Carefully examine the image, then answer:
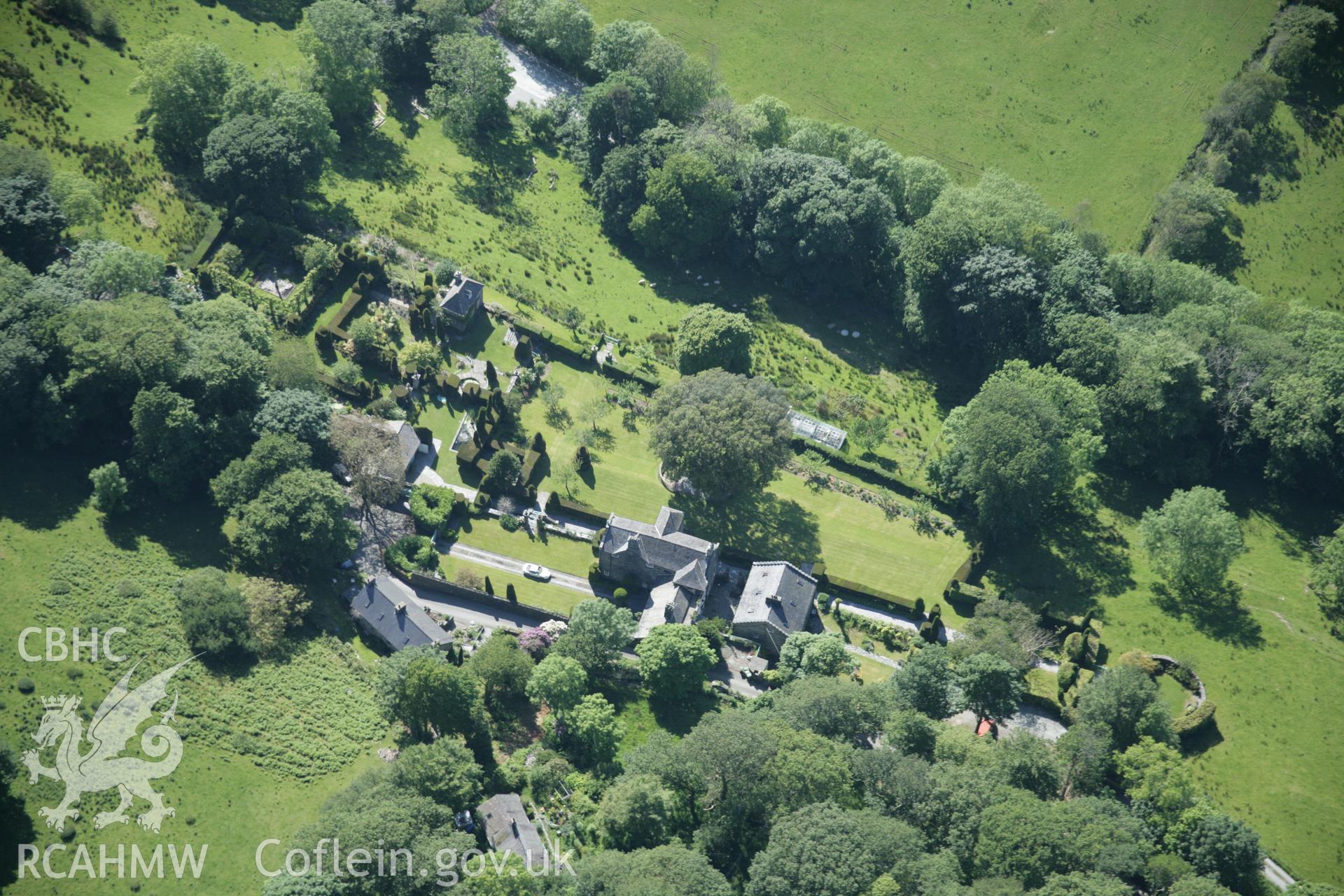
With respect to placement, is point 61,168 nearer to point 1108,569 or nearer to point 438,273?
Answer: point 438,273

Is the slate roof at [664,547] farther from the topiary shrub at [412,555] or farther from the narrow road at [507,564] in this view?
the topiary shrub at [412,555]

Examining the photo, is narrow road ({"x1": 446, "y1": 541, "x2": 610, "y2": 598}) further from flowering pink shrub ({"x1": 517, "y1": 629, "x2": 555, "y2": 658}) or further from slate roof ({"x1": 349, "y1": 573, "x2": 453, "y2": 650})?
slate roof ({"x1": 349, "y1": 573, "x2": 453, "y2": 650})

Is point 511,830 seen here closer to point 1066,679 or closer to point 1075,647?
point 1066,679

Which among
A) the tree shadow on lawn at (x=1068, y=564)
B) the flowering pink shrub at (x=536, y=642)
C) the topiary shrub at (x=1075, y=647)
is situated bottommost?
the flowering pink shrub at (x=536, y=642)

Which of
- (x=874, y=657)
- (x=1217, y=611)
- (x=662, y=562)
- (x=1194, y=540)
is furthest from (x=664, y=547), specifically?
(x=1217, y=611)

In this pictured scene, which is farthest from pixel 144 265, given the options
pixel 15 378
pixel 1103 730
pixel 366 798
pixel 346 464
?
pixel 1103 730

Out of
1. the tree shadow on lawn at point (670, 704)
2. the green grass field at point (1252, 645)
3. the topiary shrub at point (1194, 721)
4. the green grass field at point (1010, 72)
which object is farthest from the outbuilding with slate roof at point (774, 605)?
the green grass field at point (1010, 72)
